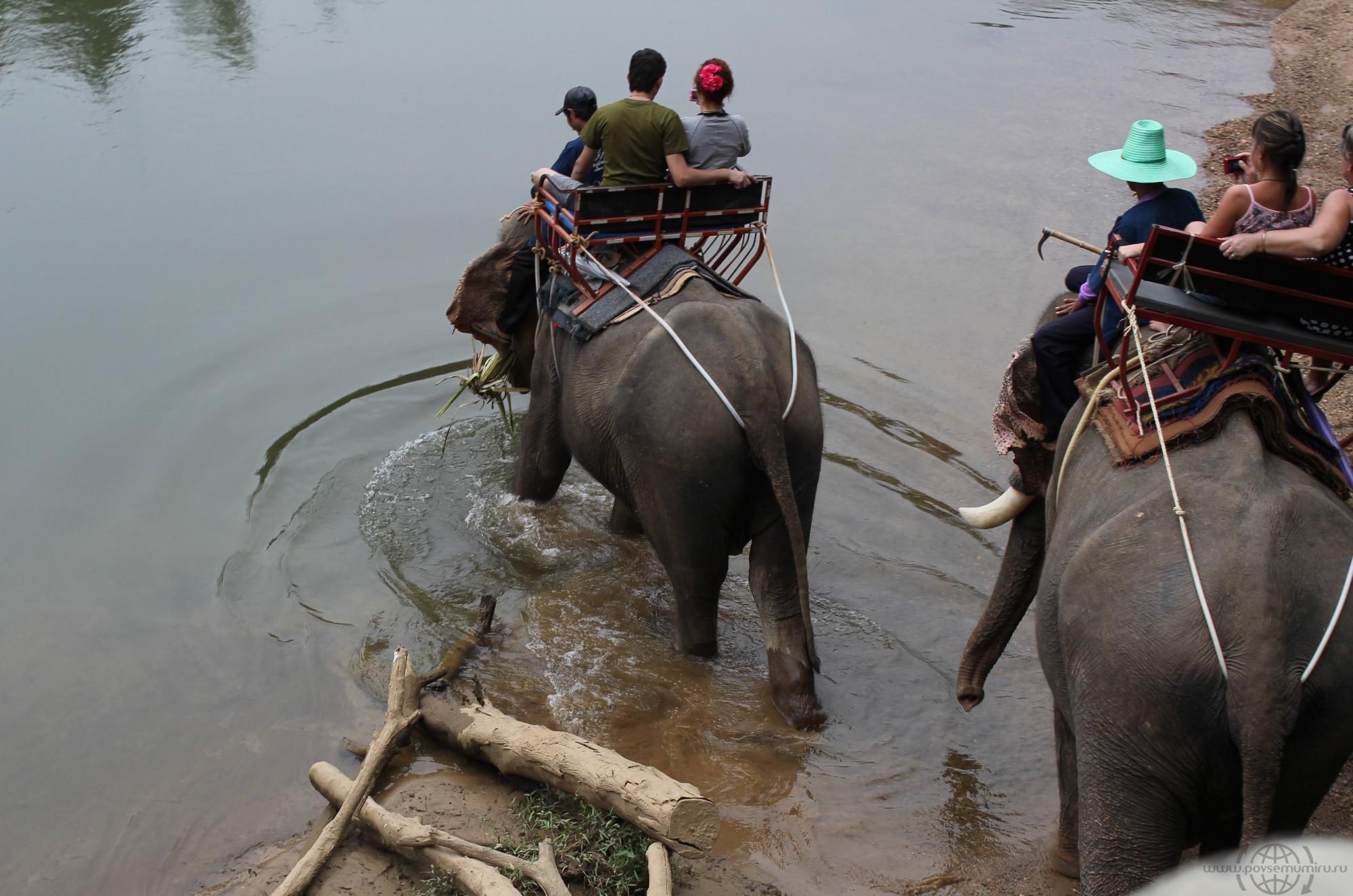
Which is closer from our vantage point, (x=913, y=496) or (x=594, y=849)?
(x=594, y=849)

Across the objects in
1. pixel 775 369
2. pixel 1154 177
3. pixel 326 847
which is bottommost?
pixel 326 847

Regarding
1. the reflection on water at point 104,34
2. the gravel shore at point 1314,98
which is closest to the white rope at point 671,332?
the gravel shore at point 1314,98

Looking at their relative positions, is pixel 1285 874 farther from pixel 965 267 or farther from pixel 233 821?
pixel 965 267

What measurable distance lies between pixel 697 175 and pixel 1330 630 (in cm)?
369

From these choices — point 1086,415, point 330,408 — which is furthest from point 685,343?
point 330,408

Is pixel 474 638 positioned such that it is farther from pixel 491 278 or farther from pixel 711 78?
pixel 711 78

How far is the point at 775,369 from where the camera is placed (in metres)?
5.00

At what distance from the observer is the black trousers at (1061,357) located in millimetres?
4387

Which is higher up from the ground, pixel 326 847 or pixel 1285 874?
pixel 1285 874

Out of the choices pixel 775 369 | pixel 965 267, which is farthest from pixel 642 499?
pixel 965 267

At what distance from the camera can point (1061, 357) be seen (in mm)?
4453

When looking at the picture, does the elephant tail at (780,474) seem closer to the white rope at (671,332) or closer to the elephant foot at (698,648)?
the white rope at (671,332)

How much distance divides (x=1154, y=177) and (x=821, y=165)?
8.48 meters

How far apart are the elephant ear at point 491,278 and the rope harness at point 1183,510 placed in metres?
3.61
